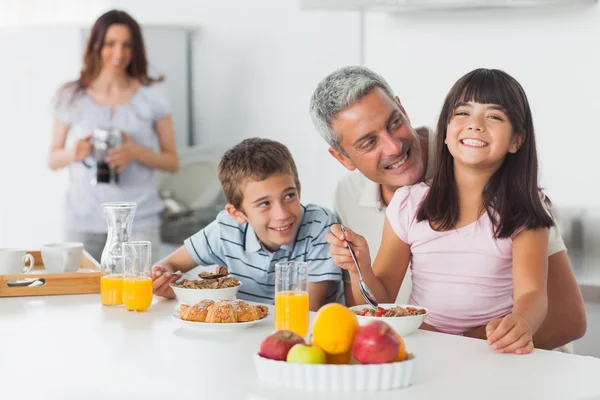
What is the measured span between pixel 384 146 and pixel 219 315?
67 centimetres

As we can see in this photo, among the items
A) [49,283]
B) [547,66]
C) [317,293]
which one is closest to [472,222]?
[317,293]

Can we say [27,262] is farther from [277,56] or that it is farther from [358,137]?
[277,56]

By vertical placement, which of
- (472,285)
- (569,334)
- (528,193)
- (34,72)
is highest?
(34,72)

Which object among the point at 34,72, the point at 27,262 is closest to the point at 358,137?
the point at 27,262

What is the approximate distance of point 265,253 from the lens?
2191mm

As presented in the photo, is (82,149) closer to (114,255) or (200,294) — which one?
(114,255)

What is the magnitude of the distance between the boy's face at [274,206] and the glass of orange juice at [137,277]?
32 centimetres

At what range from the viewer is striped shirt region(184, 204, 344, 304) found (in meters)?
2.15

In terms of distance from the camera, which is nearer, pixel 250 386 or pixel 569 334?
pixel 250 386

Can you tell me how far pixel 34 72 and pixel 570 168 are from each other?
2936 mm

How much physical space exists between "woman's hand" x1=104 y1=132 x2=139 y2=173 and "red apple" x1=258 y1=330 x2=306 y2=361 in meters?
2.31

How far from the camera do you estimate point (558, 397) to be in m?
1.27

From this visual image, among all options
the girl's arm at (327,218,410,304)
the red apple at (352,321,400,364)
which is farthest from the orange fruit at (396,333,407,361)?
the girl's arm at (327,218,410,304)

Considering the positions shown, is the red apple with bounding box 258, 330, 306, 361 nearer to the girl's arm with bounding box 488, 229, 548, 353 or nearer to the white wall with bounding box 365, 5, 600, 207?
the girl's arm with bounding box 488, 229, 548, 353
